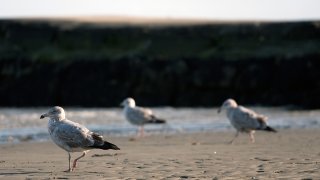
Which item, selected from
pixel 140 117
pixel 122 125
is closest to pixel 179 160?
pixel 140 117

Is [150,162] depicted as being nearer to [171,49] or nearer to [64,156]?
[64,156]

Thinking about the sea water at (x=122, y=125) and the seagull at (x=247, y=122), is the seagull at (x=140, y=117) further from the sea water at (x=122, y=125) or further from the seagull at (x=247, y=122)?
the seagull at (x=247, y=122)

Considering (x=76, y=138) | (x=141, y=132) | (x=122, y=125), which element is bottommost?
(x=76, y=138)

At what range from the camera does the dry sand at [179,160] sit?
36.7 feet

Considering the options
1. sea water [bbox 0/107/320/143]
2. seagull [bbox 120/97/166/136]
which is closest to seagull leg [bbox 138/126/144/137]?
seagull [bbox 120/97/166/136]

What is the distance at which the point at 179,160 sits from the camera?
13031 mm

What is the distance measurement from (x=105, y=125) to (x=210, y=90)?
1652 centimetres

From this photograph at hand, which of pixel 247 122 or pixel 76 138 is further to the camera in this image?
pixel 247 122

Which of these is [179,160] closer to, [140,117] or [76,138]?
Answer: [76,138]

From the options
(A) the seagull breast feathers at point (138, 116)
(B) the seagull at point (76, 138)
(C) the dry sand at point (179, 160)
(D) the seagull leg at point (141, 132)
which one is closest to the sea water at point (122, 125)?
(D) the seagull leg at point (141, 132)

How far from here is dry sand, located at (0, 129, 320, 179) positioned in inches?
441

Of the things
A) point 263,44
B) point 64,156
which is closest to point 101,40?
point 263,44

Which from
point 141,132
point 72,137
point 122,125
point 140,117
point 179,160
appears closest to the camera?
point 72,137

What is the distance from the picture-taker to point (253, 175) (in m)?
10.9
